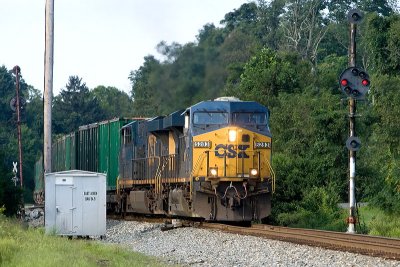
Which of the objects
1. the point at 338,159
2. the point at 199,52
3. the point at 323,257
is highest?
the point at 199,52

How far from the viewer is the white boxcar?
23344 millimetres

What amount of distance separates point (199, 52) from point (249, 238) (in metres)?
6.11

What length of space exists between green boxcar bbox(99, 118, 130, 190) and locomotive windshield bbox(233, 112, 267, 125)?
443 inches

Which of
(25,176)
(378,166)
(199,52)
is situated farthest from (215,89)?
(25,176)

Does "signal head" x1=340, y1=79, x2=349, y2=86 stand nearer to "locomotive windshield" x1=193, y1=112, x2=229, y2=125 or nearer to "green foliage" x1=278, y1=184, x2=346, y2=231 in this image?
"locomotive windshield" x1=193, y1=112, x2=229, y2=125

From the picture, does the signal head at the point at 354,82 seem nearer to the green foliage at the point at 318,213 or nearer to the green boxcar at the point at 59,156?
the green foliage at the point at 318,213

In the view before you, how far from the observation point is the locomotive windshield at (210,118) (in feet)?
80.0

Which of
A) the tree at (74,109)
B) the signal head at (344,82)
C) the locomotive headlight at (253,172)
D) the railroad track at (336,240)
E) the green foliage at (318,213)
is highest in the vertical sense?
the tree at (74,109)

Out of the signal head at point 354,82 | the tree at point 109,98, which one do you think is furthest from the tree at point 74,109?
the signal head at point 354,82

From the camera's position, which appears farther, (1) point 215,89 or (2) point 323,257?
(1) point 215,89

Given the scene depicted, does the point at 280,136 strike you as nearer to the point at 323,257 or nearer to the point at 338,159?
the point at 338,159

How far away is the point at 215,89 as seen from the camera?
2461 cm

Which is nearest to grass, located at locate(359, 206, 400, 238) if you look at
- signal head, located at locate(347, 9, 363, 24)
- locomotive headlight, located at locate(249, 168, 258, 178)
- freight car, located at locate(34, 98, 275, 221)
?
freight car, located at locate(34, 98, 275, 221)

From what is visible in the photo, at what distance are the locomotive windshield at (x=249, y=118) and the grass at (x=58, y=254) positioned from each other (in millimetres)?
6882
